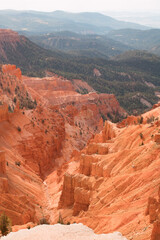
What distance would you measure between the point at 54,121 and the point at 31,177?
18.4m

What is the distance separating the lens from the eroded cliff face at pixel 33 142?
2548cm

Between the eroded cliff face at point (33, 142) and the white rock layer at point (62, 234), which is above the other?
the white rock layer at point (62, 234)

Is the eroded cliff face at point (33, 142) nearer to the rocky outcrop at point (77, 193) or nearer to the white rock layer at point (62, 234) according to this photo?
the rocky outcrop at point (77, 193)

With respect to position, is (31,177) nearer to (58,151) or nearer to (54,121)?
(58,151)

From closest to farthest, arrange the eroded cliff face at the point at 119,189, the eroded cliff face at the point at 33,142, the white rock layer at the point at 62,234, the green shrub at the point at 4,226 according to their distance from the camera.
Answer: the white rock layer at the point at 62,234, the eroded cliff face at the point at 119,189, the green shrub at the point at 4,226, the eroded cliff face at the point at 33,142

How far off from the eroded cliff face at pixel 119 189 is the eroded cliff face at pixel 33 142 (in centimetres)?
246

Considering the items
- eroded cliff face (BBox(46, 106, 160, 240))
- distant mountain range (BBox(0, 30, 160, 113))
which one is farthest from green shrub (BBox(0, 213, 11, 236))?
distant mountain range (BBox(0, 30, 160, 113))

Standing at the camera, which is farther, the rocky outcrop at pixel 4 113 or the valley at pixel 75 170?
the rocky outcrop at pixel 4 113

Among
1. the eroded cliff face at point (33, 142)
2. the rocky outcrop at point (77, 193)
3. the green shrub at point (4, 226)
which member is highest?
the green shrub at point (4, 226)

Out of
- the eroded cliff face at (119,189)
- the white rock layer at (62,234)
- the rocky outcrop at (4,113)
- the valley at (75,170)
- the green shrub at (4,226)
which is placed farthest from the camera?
the rocky outcrop at (4,113)

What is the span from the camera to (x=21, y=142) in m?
39.6

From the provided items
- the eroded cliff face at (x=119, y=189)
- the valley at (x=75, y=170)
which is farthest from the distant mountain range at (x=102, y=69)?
the eroded cliff face at (x=119, y=189)

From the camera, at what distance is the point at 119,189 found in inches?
814

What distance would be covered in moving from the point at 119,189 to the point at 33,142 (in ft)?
74.3
